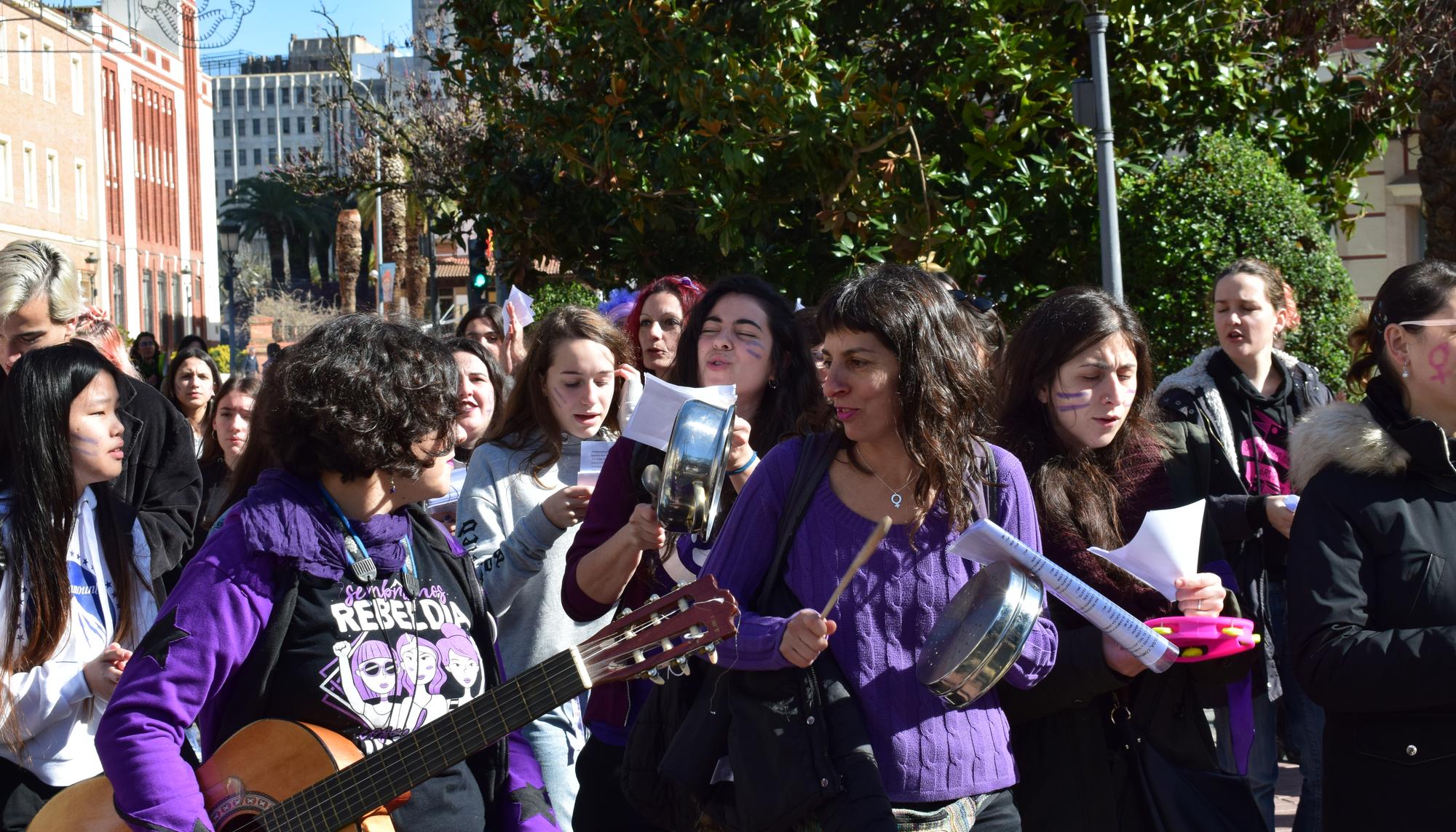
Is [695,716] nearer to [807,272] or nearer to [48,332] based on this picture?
[48,332]

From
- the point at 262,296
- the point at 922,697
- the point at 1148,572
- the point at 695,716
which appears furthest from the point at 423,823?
the point at 262,296

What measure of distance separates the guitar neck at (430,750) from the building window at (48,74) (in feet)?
155

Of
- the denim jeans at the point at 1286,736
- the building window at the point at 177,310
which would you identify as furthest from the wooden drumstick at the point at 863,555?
the building window at the point at 177,310

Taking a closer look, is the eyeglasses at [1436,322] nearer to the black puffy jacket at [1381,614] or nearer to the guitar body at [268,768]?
the black puffy jacket at [1381,614]

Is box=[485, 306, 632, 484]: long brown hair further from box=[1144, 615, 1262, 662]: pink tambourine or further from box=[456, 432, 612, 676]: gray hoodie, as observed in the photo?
box=[1144, 615, 1262, 662]: pink tambourine

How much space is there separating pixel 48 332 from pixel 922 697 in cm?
347

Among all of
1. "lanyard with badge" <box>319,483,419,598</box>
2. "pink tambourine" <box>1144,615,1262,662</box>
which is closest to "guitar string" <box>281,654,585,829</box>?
"lanyard with badge" <box>319,483,419,598</box>

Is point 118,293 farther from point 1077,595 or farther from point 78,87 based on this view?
point 1077,595

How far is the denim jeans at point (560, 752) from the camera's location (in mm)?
4059

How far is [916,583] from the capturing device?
283cm

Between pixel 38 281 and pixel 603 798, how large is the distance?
273 centimetres

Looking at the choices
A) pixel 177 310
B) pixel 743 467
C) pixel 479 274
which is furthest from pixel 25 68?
pixel 743 467

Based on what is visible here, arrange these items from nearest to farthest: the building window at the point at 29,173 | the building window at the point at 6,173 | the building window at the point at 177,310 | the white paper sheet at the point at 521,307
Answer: the white paper sheet at the point at 521,307 → the building window at the point at 6,173 → the building window at the point at 29,173 → the building window at the point at 177,310

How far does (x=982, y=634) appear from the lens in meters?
2.56
